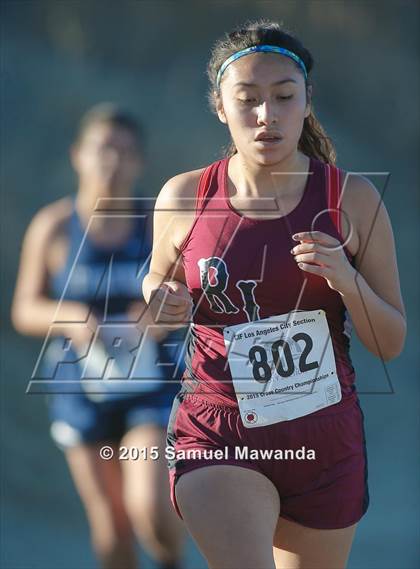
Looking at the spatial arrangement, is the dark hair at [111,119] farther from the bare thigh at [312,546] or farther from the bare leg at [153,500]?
the bare thigh at [312,546]

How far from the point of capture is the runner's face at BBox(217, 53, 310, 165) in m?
2.21

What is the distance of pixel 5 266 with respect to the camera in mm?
4043

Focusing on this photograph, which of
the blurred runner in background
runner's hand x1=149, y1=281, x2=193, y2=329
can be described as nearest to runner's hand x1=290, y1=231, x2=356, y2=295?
runner's hand x1=149, y1=281, x2=193, y2=329

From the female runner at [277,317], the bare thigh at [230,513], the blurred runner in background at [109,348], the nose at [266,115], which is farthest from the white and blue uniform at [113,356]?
the nose at [266,115]

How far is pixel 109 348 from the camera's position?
10.7ft

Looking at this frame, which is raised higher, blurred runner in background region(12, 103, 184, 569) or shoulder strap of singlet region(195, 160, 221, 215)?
shoulder strap of singlet region(195, 160, 221, 215)

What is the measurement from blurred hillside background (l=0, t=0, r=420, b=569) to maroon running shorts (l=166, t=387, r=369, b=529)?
1.75 m

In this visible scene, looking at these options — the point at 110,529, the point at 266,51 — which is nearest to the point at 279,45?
the point at 266,51

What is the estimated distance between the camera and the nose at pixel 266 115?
2.18 m

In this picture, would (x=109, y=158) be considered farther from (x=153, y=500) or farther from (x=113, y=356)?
(x=153, y=500)

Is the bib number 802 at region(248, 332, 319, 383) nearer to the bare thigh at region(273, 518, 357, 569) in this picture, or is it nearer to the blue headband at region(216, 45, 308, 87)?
the bare thigh at region(273, 518, 357, 569)

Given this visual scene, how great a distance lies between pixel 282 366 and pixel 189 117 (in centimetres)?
196

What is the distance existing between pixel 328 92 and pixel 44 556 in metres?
2.16

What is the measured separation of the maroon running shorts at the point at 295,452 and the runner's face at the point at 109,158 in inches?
49.7
